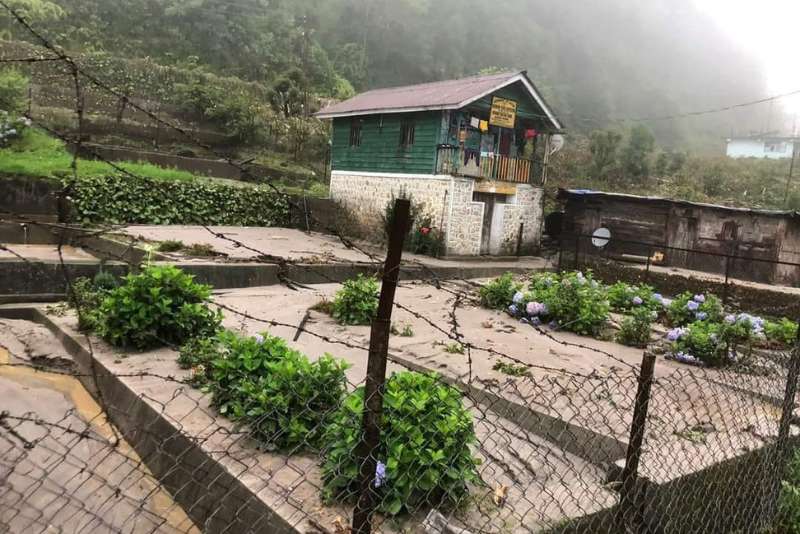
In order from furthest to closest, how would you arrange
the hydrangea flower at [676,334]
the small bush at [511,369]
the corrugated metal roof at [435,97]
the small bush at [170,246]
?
the corrugated metal roof at [435,97]
the small bush at [170,246]
the hydrangea flower at [676,334]
the small bush at [511,369]

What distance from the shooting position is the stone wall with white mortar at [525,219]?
66.6 ft

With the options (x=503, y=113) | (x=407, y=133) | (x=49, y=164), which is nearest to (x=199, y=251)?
(x=49, y=164)

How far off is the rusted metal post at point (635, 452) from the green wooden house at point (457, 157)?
50.1 ft

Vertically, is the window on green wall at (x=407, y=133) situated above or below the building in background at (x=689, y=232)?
above

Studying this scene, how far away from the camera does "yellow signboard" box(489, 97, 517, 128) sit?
19234mm

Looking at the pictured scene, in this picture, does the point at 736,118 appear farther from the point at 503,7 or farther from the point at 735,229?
the point at 735,229

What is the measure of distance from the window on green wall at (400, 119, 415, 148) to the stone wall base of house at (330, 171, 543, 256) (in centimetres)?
105

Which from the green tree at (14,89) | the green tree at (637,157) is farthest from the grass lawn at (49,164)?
the green tree at (637,157)

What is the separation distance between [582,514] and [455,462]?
2.50 feet

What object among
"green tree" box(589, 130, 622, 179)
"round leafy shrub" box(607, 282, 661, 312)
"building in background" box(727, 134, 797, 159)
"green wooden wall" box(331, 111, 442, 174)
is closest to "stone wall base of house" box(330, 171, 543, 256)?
"green wooden wall" box(331, 111, 442, 174)

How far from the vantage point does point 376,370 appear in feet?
7.40

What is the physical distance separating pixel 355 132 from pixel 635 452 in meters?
19.8

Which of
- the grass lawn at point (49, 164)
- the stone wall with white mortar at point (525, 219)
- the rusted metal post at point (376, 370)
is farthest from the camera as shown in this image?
the stone wall with white mortar at point (525, 219)

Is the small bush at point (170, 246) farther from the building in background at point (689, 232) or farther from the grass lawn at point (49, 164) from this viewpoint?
the building in background at point (689, 232)
